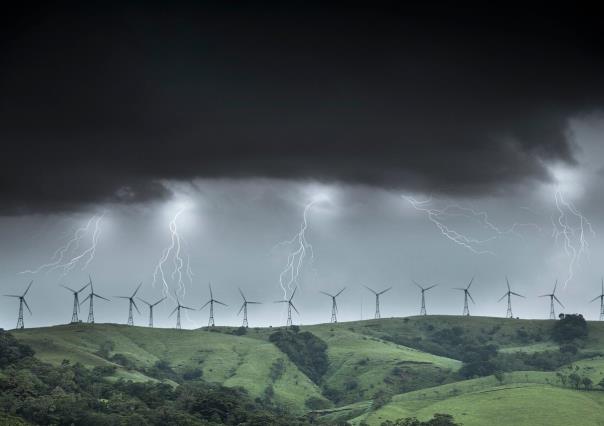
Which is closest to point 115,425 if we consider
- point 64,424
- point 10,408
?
point 64,424

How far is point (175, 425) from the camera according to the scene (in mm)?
199875

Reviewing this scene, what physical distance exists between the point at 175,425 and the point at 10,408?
38.0 meters

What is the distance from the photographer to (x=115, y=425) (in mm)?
196375

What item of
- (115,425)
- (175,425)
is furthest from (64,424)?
(175,425)

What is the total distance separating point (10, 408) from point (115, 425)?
25.0 metres

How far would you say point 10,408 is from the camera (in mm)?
198750

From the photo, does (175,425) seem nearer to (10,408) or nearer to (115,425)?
(115,425)

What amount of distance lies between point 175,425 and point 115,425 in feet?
44.6

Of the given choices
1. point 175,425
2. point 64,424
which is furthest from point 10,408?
point 175,425

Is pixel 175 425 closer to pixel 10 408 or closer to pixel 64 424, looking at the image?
pixel 64 424

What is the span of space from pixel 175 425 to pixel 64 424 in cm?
2526

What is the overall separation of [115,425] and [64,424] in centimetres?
1220

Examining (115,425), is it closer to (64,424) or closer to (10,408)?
(64,424)
